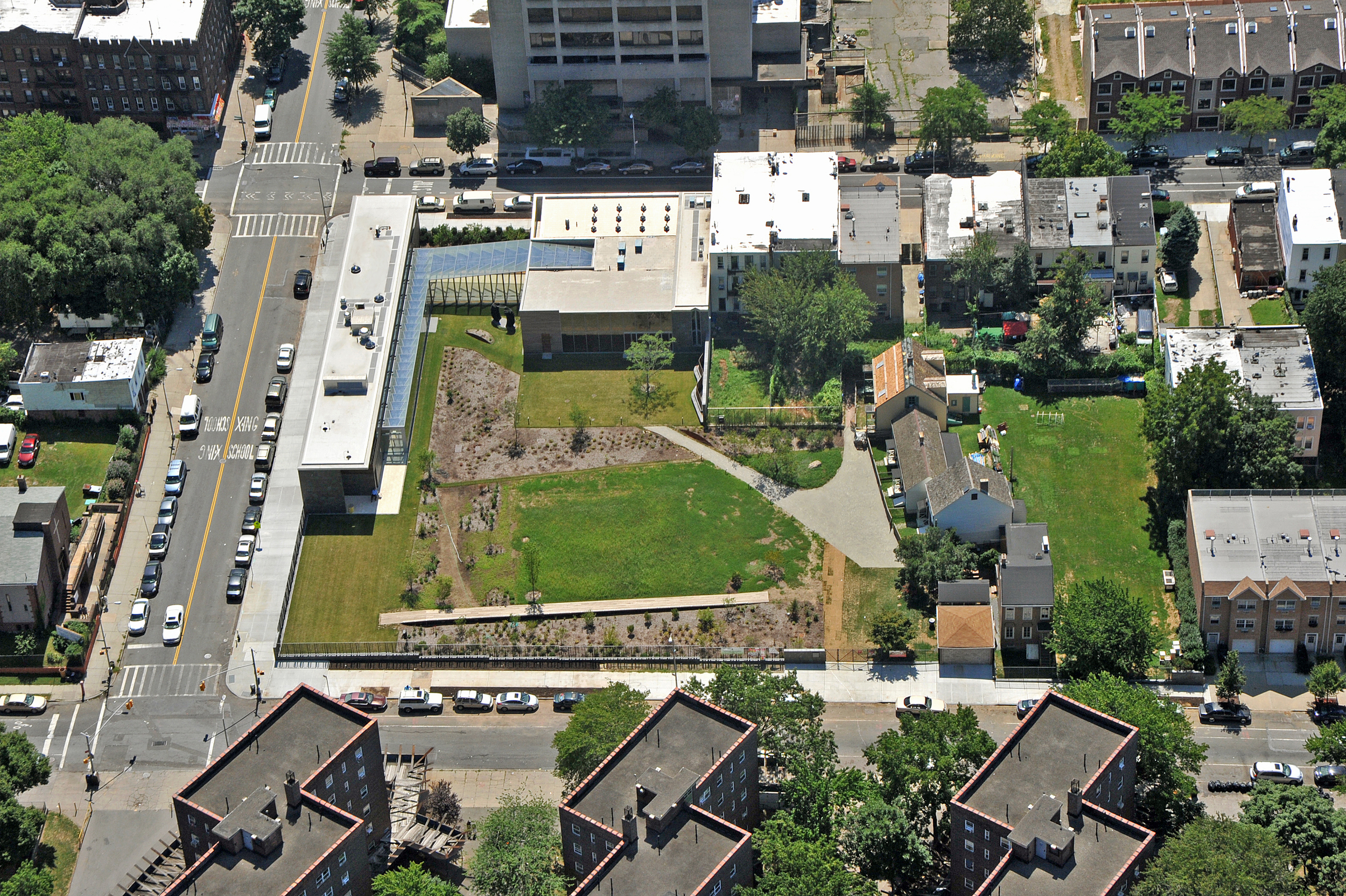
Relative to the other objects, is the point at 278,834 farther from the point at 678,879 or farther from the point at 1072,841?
the point at 1072,841

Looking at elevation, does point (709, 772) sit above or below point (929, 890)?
above

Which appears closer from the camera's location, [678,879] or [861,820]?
[678,879]

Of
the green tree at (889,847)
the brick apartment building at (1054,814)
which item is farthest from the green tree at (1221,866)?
the green tree at (889,847)

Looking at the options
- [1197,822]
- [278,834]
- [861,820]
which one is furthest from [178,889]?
[1197,822]

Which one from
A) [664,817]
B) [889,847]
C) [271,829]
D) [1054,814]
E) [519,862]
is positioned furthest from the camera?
[889,847]

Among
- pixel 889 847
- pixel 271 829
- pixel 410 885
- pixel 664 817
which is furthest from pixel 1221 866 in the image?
pixel 271 829

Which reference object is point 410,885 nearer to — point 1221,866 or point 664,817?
point 664,817
